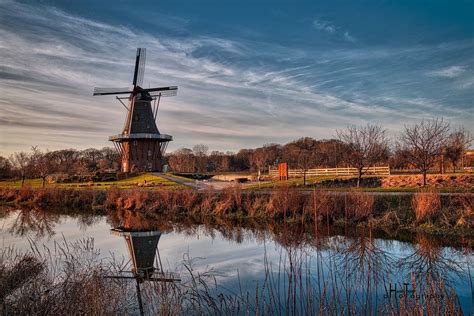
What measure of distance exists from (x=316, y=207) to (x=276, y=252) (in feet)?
6.31

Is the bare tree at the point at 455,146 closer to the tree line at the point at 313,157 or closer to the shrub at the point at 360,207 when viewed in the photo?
the tree line at the point at 313,157

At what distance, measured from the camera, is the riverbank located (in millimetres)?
14984

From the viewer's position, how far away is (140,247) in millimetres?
14141

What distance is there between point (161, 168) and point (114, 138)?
6.61m

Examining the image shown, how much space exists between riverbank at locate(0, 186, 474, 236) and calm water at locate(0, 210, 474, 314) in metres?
1.10

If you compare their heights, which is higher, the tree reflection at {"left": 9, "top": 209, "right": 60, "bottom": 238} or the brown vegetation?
the brown vegetation

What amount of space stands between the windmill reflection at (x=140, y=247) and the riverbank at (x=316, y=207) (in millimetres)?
1848

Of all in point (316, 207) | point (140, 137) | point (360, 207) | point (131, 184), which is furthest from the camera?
point (140, 137)

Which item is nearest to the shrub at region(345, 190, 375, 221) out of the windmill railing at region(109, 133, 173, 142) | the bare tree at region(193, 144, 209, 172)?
the windmill railing at region(109, 133, 173, 142)

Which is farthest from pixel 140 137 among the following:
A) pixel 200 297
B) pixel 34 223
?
pixel 200 297

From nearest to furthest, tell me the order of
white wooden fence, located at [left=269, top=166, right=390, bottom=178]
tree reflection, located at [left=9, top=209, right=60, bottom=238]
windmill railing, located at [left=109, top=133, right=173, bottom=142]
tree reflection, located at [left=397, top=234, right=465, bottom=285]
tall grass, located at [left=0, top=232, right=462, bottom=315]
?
tall grass, located at [left=0, top=232, right=462, bottom=315]
tree reflection, located at [left=397, top=234, right=465, bottom=285]
tree reflection, located at [left=9, top=209, right=60, bottom=238]
white wooden fence, located at [left=269, top=166, right=390, bottom=178]
windmill railing, located at [left=109, top=133, right=173, bottom=142]

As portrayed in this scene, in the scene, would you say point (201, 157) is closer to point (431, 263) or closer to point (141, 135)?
point (141, 135)

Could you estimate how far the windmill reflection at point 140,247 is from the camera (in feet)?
27.1

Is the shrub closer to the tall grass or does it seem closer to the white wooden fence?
the tall grass
